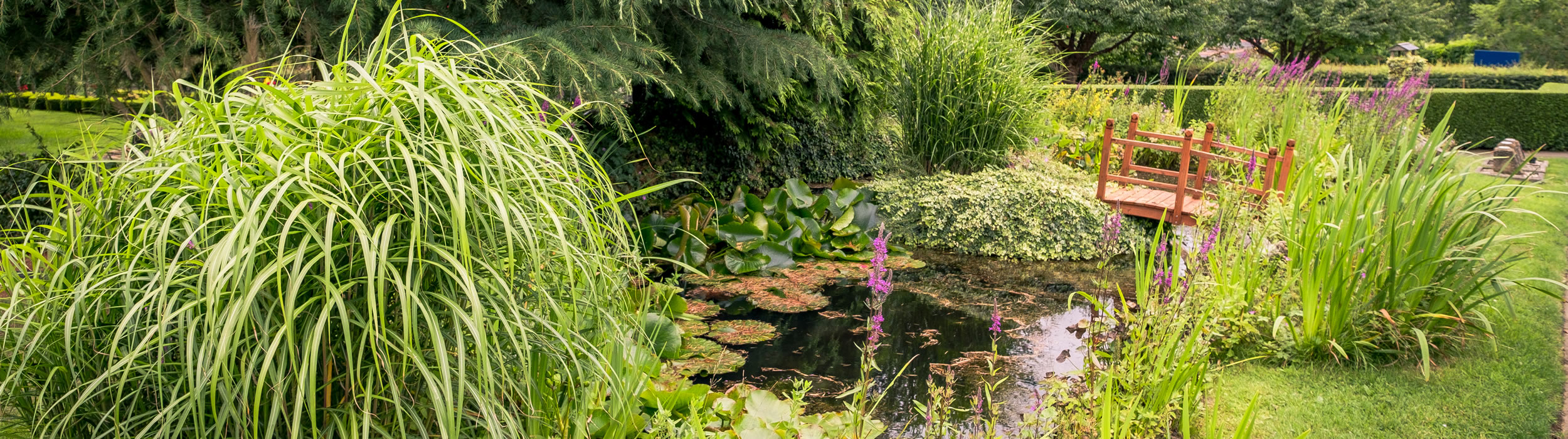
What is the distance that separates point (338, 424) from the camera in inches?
65.9

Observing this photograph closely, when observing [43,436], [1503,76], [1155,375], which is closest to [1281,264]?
[1155,375]

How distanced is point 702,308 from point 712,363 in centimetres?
84

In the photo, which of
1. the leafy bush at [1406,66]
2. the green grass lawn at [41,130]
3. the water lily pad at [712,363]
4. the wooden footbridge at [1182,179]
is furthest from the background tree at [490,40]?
the leafy bush at [1406,66]

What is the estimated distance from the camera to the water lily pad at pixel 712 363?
392 cm

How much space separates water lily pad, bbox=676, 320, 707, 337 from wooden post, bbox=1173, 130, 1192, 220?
3661 millimetres

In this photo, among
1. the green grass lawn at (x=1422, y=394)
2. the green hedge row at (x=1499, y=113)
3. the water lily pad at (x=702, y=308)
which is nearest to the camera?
the green grass lawn at (x=1422, y=394)

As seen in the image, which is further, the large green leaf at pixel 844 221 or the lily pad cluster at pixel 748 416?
the large green leaf at pixel 844 221

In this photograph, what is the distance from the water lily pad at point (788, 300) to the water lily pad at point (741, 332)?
10.5 inches

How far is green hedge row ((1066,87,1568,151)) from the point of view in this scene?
43.1ft

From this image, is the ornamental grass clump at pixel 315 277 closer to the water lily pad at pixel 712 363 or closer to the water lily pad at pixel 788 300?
the water lily pad at pixel 712 363

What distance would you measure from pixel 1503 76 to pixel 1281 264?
21253 millimetres

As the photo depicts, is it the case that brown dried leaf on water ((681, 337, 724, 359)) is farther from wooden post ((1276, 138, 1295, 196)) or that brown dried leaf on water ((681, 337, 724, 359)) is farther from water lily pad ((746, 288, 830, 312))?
wooden post ((1276, 138, 1295, 196))

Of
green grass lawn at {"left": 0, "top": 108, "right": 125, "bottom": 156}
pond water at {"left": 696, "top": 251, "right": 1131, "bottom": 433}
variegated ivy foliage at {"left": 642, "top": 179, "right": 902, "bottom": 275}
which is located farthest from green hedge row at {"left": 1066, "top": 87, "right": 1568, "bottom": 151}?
green grass lawn at {"left": 0, "top": 108, "right": 125, "bottom": 156}

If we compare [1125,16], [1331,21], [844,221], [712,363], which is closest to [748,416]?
[712,363]
